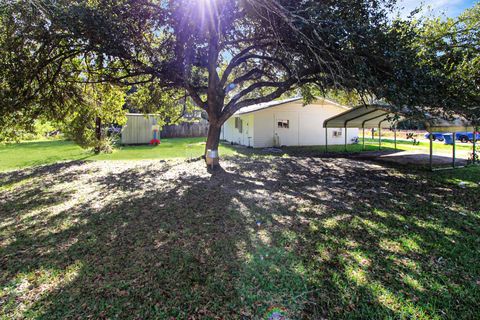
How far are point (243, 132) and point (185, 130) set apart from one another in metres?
11.3

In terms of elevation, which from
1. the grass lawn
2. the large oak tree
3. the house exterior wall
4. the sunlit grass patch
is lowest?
the sunlit grass patch

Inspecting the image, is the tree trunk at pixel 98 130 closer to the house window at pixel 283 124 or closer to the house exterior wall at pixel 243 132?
the house exterior wall at pixel 243 132

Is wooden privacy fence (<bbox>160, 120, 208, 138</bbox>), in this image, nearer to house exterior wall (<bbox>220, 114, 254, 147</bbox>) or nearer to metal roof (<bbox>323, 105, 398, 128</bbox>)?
house exterior wall (<bbox>220, 114, 254, 147</bbox>)

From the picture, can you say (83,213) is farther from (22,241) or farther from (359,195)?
(359,195)

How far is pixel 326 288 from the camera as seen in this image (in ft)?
8.50

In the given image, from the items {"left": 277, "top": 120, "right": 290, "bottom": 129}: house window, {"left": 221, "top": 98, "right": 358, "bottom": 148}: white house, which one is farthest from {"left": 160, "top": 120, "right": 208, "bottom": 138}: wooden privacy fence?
{"left": 277, "top": 120, "right": 290, "bottom": 129}: house window

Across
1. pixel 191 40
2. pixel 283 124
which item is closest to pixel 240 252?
pixel 191 40

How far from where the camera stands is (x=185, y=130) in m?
28.1

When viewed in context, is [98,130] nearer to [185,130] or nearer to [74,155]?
[74,155]

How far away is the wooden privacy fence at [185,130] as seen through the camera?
27234mm

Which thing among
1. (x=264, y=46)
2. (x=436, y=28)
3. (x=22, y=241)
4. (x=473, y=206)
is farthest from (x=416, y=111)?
(x=22, y=241)

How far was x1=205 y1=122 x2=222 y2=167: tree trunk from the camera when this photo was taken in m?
8.99

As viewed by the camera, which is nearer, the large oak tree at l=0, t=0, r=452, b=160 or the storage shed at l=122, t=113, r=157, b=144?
the large oak tree at l=0, t=0, r=452, b=160

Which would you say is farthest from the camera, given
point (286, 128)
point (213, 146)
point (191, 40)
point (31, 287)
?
point (286, 128)
